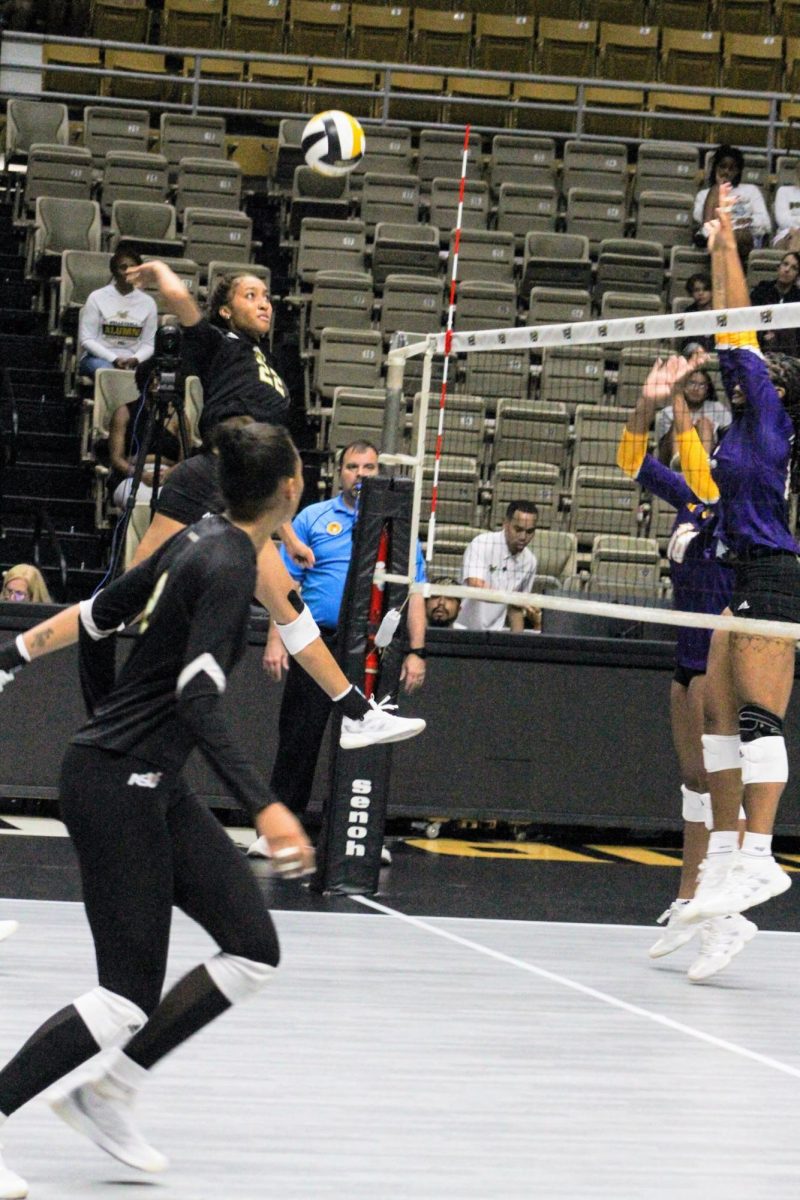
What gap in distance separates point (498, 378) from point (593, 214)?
2.71 metres

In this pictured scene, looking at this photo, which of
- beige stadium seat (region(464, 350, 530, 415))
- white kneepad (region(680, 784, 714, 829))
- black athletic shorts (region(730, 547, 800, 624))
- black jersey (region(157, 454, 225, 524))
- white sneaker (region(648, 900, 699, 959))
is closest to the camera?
black athletic shorts (region(730, 547, 800, 624))

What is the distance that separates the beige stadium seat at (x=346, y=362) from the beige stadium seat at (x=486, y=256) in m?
1.84

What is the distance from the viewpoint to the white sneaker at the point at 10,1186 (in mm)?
3189

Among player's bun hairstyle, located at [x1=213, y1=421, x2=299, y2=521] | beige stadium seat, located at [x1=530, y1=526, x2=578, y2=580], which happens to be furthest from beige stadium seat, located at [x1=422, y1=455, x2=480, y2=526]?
player's bun hairstyle, located at [x1=213, y1=421, x2=299, y2=521]

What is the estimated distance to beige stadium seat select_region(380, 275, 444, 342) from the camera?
14000 mm

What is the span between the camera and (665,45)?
→ 1866cm

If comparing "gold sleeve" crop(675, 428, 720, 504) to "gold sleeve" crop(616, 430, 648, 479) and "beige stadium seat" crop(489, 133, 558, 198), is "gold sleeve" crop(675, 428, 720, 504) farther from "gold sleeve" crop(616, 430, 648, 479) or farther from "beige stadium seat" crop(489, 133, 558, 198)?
"beige stadium seat" crop(489, 133, 558, 198)

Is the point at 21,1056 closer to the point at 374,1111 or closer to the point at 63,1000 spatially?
the point at 374,1111

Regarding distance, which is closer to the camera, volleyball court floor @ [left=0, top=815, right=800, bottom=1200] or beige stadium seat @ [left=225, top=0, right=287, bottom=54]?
volleyball court floor @ [left=0, top=815, right=800, bottom=1200]

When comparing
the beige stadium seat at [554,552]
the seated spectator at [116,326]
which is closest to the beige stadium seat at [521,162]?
the seated spectator at [116,326]

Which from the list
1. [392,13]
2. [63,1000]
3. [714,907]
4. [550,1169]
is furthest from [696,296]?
[550,1169]

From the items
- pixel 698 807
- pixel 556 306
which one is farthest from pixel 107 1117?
pixel 556 306

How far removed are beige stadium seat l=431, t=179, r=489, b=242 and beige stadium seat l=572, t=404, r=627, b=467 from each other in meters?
3.73

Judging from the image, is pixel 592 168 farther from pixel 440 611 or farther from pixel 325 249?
pixel 440 611
